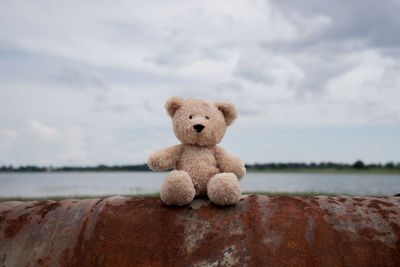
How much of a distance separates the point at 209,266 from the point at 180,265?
15cm

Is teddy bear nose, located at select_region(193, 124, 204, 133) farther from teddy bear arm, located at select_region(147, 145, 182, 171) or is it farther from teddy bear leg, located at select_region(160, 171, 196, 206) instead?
teddy bear leg, located at select_region(160, 171, 196, 206)

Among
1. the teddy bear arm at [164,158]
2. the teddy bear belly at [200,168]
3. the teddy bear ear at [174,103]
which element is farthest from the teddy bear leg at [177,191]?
the teddy bear ear at [174,103]

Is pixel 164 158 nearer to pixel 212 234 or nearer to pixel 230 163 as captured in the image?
pixel 230 163

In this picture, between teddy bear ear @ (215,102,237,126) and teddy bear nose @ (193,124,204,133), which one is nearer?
teddy bear nose @ (193,124,204,133)

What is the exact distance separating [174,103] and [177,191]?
2.53ft

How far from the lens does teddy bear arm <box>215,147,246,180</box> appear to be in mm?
2348

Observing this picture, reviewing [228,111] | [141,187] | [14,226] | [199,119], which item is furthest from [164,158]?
[141,187]

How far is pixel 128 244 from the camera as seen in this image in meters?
1.86

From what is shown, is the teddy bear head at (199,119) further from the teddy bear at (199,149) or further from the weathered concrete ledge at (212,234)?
the weathered concrete ledge at (212,234)

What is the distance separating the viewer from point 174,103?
2475 mm

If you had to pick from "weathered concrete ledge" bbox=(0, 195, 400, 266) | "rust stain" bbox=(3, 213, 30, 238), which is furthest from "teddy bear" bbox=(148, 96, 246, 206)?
"rust stain" bbox=(3, 213, 30, 238)

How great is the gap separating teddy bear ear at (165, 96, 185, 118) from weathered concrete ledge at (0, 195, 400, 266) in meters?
0.75

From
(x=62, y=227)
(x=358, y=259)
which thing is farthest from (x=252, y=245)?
(x=62, y=227)

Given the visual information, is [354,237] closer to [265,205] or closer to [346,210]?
[346,210]
